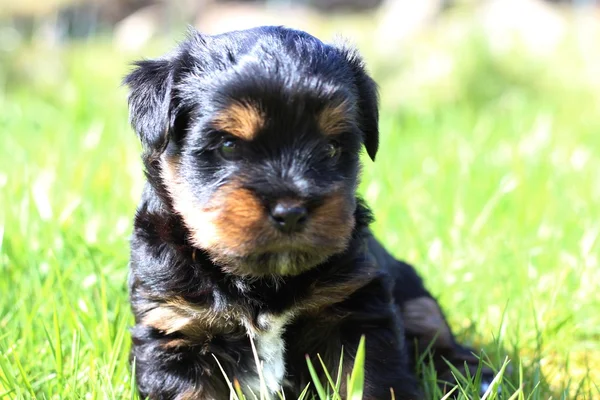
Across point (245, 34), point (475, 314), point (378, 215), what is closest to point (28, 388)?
point (245, 34)

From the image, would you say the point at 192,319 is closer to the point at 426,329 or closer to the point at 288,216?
the point at 288,216

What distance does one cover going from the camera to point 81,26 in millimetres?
11805

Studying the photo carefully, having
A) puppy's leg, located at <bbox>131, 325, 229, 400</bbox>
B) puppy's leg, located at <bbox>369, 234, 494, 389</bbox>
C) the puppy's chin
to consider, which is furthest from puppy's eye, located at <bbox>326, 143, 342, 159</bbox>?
puppy's leg, located at <bbox>131, 325, 229, 400</bbox>

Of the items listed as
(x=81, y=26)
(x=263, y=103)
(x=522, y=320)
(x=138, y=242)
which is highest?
(x=263, y=103)

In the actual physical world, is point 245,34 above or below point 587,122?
above

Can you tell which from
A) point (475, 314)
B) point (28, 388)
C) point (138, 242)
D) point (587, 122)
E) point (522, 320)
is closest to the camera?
point (28, 388)

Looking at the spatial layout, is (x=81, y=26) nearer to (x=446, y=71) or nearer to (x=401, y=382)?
(x=446, y=71)

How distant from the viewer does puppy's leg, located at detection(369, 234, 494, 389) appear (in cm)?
318

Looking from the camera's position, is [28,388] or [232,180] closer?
[232,180]

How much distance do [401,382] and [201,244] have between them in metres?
0.88

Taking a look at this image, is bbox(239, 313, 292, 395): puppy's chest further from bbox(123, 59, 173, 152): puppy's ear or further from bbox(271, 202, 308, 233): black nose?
bbox(123, 59, 173, 152): puppy's ear

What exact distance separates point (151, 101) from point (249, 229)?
27.6 inches

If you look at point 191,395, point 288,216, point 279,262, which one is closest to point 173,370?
point 191,395

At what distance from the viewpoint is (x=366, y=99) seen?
2.96 metres
